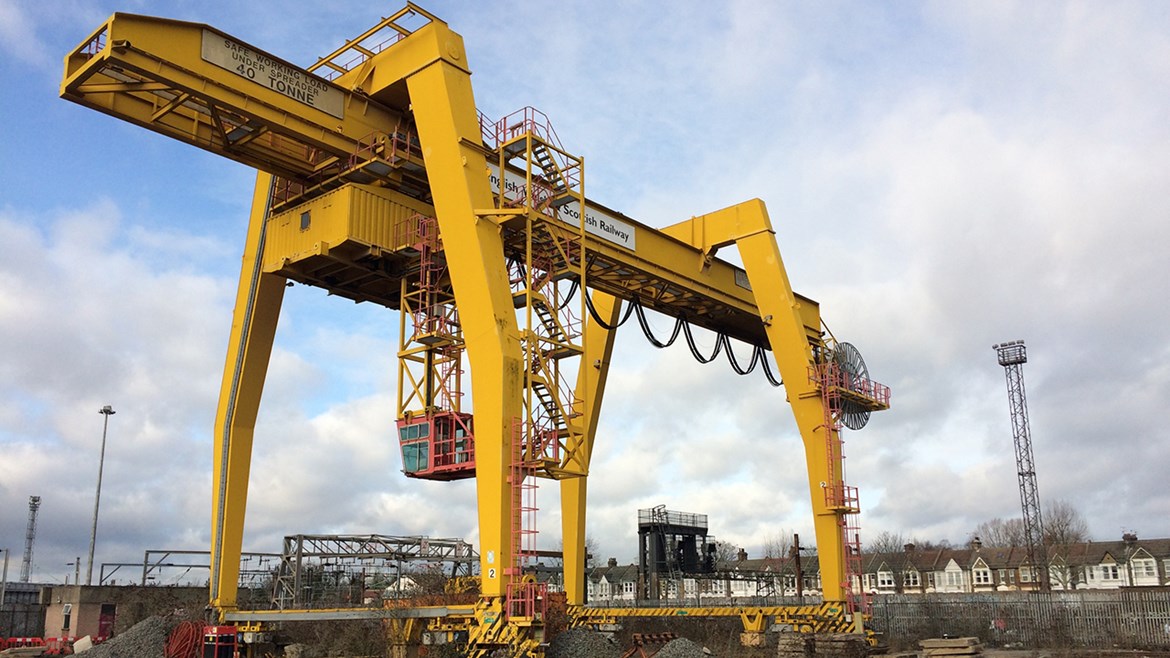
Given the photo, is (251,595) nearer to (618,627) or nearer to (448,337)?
(618,627)

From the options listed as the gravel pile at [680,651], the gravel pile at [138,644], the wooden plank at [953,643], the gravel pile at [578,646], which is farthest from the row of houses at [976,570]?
the gravel pile at [138,644]

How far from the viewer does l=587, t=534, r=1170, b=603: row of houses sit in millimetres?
67500

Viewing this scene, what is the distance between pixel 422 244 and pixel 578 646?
8.48 meters

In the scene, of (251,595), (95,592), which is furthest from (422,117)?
(95,592)

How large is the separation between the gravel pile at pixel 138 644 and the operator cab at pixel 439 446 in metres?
6.25

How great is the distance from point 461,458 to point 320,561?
38.0 feet

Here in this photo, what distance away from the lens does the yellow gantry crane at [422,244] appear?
1617cm

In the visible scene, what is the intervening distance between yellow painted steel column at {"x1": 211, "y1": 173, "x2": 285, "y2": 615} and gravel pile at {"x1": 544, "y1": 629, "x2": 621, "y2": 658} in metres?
7.84

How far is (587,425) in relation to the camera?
24.1 meters

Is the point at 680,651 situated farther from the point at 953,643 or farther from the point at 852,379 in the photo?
the point at 852,379

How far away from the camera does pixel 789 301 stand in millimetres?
25406

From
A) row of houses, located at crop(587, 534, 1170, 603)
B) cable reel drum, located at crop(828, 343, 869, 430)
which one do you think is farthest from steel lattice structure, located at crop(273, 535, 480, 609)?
row of houses, located at crop(587, 534, 1170, 603)

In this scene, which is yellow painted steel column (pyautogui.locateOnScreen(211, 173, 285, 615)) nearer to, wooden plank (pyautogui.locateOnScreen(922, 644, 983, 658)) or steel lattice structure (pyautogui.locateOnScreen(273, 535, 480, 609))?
steel lattice structure (pyautogui.locateOnScreen(273, 535, 480, 609))

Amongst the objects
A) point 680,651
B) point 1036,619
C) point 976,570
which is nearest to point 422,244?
point 680,651
